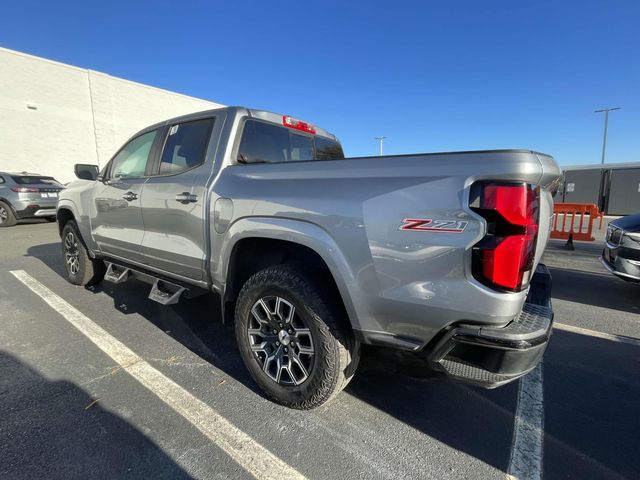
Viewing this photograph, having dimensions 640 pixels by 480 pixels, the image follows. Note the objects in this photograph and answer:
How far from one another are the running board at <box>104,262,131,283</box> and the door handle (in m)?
1.37

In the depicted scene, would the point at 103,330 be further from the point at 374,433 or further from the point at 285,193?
the point at 374,433

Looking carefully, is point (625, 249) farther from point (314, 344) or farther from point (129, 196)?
point (129, 196)

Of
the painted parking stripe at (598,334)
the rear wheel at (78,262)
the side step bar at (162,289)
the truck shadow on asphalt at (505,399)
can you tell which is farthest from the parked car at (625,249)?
the rear wheel at (78,262)

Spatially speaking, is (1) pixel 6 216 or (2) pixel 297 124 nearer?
(2) pixel 297 124

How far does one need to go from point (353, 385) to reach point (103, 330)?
2533 millimetres

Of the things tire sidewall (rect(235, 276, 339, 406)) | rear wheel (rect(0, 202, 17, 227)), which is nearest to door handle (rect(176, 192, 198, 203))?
tire sidewall (rect(235, 276, 339, 406))

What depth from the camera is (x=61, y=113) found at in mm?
18375

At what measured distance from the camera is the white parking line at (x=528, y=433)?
190 cm

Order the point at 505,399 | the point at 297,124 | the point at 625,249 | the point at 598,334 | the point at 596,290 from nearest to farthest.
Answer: the point at 505,399, the point at 297,124, the point at 598,334, the point at 625,249, the point at 596,290

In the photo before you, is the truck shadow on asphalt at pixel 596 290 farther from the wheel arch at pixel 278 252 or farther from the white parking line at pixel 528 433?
the wheel arch at pixel 278 252

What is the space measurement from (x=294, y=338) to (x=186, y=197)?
4.62 feet

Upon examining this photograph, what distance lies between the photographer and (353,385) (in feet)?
8.89

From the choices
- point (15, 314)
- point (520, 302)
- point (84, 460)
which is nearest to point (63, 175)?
point (15, 314)

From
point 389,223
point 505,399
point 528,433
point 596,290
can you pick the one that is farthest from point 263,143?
point 596,290
